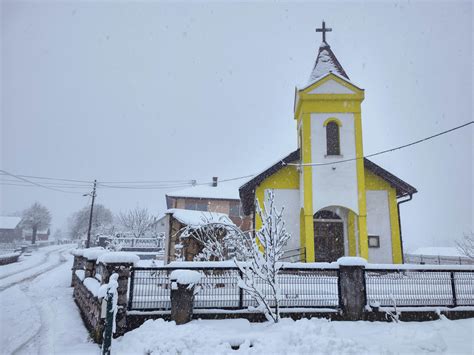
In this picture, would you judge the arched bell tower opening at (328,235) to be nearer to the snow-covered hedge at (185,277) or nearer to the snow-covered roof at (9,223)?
the snow-covered hedge at (185,277)

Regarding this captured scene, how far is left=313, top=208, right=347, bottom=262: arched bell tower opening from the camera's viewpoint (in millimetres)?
14594

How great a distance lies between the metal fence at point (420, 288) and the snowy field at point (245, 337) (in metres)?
0.61

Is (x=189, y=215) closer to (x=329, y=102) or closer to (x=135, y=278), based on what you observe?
(x=135, y=278)

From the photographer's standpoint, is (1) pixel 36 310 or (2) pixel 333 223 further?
(2) pixel 333 223

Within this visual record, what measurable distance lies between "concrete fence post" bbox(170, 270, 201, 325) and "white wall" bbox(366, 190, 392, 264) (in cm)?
988

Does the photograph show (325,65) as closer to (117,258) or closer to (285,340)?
(117,258)

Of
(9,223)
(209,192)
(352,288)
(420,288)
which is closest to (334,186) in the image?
(420,288)

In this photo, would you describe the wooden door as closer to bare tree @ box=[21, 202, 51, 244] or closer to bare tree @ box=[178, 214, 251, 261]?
bare tree @ box=[178, 214, 251, 261]

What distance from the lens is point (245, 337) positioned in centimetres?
591

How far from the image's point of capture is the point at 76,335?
6.83 m

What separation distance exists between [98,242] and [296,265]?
28.7 meters

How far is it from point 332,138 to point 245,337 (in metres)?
10.8

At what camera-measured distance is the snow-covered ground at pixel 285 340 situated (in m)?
5.39

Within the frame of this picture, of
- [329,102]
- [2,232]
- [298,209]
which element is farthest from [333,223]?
→ [2,232]
